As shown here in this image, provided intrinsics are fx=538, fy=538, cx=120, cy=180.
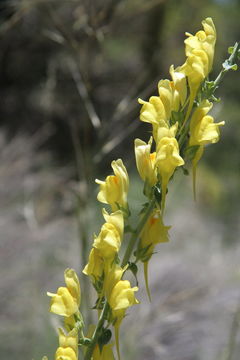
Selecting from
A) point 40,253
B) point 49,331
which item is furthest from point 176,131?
point 40,253

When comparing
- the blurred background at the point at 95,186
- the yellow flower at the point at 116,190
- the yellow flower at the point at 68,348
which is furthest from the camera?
the blurred background at the point at 95,186

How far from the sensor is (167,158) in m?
0.64

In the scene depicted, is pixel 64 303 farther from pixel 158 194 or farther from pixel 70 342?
pixel 158 194

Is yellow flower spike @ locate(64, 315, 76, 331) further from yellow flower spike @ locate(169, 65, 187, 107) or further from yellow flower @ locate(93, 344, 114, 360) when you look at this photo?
yellow flower spike @ locate(169, 65, 187, 107)

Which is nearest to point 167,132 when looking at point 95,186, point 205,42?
point 205,42

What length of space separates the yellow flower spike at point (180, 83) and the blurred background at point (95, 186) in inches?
21.7

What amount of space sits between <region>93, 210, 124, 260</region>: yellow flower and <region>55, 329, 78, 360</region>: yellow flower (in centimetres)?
10

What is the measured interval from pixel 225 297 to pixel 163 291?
1.01 feet

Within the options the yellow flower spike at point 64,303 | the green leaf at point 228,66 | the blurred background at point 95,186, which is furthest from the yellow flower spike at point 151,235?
the blurred background at point 95,186

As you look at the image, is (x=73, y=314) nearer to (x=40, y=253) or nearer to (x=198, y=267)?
(x=40, y=253)

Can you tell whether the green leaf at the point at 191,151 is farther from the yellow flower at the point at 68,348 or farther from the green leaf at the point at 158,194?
the yellow flower at the point at 68,348

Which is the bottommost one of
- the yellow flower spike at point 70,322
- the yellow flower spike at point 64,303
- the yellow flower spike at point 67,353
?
the yellow flower spike at point 67,353

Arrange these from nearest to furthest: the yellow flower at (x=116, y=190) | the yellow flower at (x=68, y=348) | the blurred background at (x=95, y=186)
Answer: the yellow flower at (x=68, y=348), the yellow flower at (x=116, y=190), the blurred background at (x=95, y=186)

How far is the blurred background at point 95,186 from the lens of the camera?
5.37 ft
